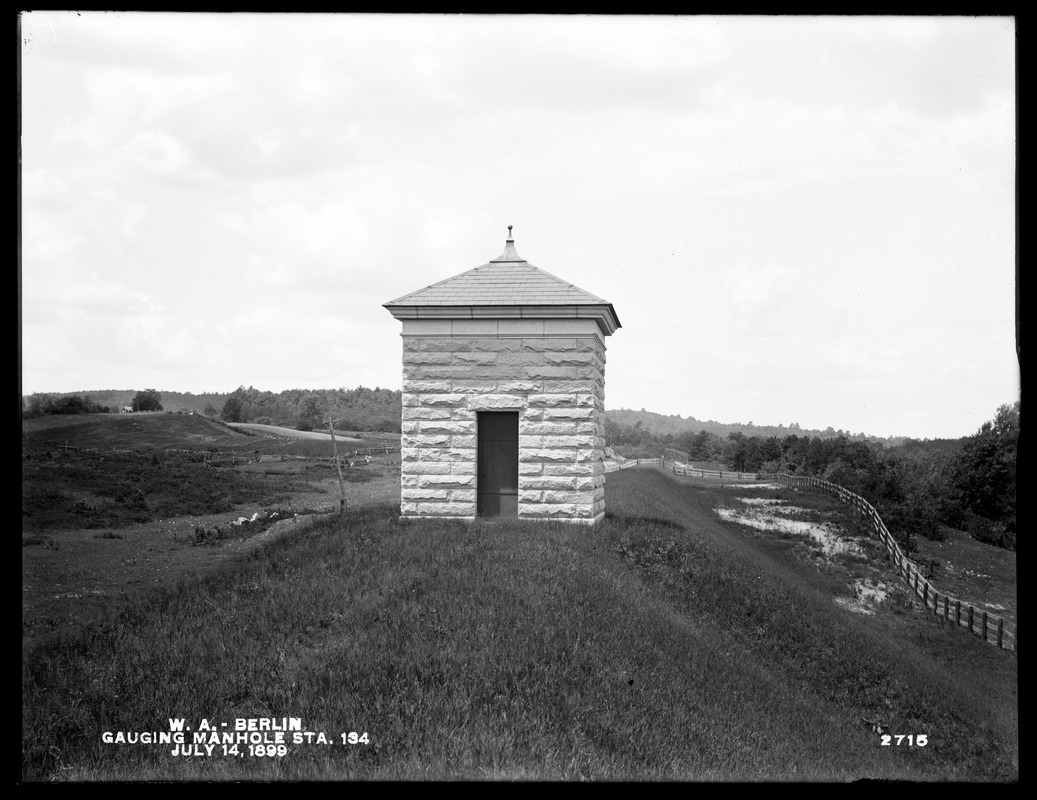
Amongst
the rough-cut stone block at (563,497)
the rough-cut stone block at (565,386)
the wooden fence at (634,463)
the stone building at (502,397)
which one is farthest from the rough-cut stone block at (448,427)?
the wooden fence at (634,463)

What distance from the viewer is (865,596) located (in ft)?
71.1

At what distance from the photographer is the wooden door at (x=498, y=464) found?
13172mm

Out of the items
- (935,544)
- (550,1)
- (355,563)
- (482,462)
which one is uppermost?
(550,1)

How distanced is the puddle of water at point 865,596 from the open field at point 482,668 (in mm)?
5602

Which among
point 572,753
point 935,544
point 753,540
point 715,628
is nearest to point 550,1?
point 572,753

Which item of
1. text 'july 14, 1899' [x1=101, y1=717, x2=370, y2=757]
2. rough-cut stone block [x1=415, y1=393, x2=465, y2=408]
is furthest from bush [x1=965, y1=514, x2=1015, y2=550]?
text 'july 14, 1899' [x1=101, y1=717, x2=370, y2=757]

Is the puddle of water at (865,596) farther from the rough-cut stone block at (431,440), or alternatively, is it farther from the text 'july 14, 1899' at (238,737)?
the text 'july 14, 1899' at (238,737)

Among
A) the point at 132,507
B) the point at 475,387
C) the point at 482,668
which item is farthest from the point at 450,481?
the point at 482,668

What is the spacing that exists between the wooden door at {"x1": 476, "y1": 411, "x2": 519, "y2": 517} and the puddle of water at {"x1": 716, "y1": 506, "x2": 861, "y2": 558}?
17.5 metres

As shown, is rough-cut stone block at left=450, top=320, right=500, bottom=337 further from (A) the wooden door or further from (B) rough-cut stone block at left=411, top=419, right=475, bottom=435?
(B) rough-cut stone block at left=411, top=419, right=475, bottom=435

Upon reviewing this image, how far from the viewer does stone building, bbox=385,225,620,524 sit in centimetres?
1288

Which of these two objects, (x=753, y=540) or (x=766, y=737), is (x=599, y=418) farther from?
(x=753, y=540)

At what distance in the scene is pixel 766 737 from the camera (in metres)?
7.50

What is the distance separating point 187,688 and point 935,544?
34148 mm
